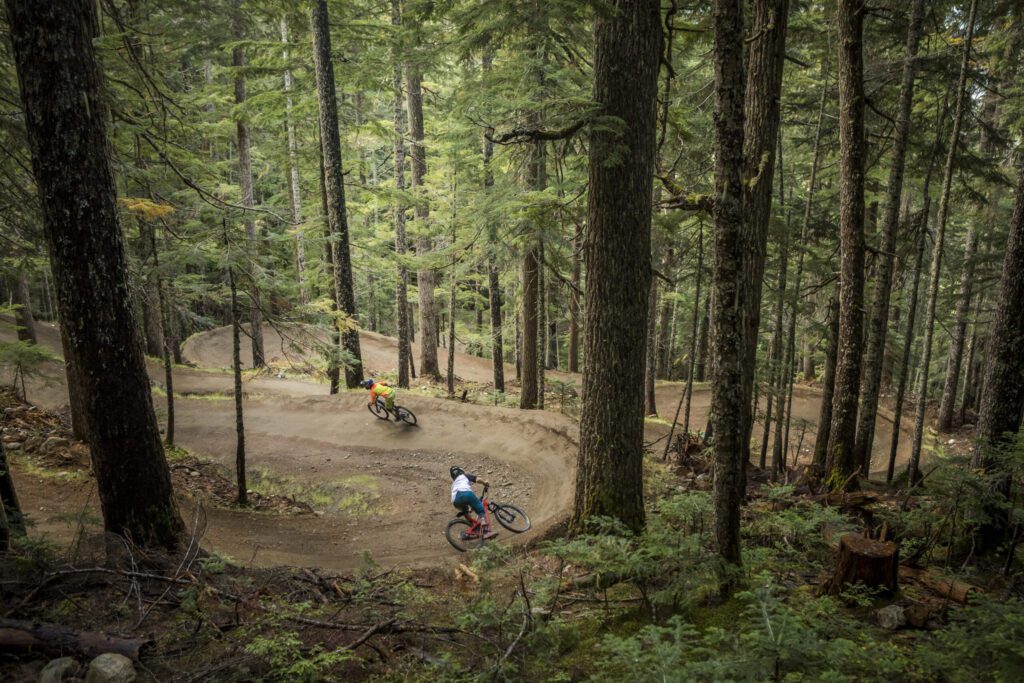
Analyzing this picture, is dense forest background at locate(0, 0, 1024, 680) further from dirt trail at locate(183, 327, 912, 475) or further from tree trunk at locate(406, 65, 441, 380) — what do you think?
tree trunk at locate(406, 65, 441, 380)

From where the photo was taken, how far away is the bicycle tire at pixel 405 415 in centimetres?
1519

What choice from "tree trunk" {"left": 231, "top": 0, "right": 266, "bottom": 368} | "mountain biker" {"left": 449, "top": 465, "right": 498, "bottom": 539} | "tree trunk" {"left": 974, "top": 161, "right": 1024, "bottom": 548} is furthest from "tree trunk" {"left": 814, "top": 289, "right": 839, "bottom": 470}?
"tree trunk" {"left": 231, "top": 0, "right": 266, "bottom": 368}

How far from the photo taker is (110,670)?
3949mm

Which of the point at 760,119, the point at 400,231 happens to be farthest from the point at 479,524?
the point at 400,231

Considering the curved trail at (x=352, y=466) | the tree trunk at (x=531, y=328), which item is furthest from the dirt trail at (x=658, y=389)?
the tree trunk at (x=531, y=328)

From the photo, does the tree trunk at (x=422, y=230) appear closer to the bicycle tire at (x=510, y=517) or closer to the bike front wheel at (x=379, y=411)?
the bike front wheel at (x=379, y=411)

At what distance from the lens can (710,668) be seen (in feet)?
10.4

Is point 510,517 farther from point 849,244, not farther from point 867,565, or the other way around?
point 849,244

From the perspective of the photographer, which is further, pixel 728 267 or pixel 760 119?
pixel 760 119

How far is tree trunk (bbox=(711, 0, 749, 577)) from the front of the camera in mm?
4559

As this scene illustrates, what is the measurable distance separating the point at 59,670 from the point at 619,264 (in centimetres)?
689

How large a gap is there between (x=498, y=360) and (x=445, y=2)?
1388 centimetres

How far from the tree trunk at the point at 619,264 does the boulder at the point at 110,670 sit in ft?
17.4

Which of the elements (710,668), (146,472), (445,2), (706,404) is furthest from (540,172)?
(706,404)
